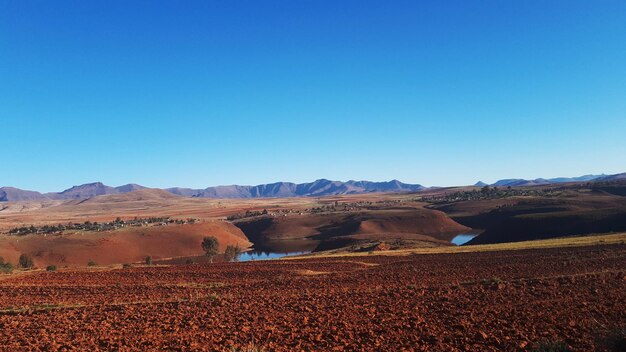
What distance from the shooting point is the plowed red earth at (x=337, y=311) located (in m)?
12.4

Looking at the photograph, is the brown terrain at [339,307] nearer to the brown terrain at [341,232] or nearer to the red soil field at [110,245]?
the brown terrain at [341,232]

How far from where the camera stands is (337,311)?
659 inches

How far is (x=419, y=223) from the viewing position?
105m

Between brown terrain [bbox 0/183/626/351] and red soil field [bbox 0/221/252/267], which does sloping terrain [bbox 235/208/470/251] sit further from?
brown terrain [bbox 0/183/626/351]

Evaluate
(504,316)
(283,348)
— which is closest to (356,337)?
(283,348)

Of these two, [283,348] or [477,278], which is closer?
[283,348]

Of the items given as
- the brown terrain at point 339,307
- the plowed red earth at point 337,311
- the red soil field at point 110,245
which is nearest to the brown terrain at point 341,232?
the red soil field at point 110,245

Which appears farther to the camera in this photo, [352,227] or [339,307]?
[352,227]

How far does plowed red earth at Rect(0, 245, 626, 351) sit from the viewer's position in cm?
1235

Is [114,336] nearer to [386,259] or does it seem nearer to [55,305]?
[55,305]

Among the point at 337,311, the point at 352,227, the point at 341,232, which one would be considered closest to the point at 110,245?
the point at 341,232

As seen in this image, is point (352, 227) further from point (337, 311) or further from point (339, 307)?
point (337, 311)

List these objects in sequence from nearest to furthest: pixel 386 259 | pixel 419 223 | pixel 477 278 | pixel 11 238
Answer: pixel 477 278, pixel 386 259, pixel 11 238, pixel 419 223

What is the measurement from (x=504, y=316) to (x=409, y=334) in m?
3.91
